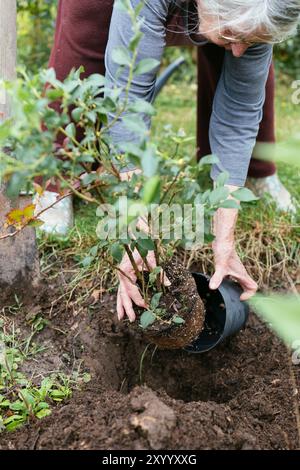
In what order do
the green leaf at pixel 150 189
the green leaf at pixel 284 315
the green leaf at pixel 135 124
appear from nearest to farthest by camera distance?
the green leaf at pixel 284 315
the green leaf at pixel 150 189
the green leaf at pixel 135 124

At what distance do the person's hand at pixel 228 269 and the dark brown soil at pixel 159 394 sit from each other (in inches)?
7.6

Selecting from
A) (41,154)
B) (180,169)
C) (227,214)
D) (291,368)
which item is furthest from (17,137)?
(291,368)

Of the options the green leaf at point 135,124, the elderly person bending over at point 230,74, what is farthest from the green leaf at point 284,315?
the elderly person bending over at point 230,74

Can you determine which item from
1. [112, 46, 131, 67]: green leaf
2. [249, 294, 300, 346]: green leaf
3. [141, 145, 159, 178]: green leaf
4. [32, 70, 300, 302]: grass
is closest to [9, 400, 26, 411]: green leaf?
[32, 70, 300, 302]: grass

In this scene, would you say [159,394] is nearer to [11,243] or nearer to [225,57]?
[11,243]

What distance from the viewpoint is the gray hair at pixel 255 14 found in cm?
165

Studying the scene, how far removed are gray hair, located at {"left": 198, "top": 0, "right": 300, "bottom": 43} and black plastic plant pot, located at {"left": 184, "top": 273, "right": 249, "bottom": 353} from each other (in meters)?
0.80

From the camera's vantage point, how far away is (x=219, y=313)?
85.9 inches

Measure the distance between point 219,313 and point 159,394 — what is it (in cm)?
47

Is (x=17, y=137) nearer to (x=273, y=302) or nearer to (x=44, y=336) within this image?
(x=273, y=302)

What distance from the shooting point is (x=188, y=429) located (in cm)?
152

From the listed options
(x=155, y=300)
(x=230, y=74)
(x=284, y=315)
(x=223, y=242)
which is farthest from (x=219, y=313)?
(x=284, y=315)

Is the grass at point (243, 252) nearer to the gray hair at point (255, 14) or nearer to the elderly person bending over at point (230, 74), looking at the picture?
the elderly person bending over at point (230, 74)
